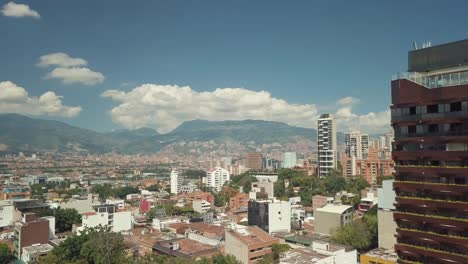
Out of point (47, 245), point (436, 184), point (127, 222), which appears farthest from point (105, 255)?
point (436, 184)

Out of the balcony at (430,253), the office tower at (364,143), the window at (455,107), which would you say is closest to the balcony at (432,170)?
the window at (455,107)

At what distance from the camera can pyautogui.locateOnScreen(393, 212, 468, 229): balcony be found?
50.2 ft

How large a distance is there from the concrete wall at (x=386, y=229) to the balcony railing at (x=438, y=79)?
13679mm

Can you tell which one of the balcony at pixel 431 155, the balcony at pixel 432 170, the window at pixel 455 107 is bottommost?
the balcony at pixel 432 170

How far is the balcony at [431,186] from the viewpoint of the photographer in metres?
15.4

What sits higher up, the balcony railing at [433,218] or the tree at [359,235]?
the balcony railing at [433,218]

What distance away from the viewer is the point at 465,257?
1508 cm

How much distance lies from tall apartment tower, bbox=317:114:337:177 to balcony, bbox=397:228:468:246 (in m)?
53.6

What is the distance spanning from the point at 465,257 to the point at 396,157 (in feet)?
15.6

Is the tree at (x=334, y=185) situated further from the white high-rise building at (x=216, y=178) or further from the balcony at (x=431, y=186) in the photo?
the balcony at (x=431, y=186)

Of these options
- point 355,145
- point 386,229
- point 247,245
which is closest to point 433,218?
point 386,229

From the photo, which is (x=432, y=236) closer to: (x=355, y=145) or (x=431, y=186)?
(x=431, y=186)

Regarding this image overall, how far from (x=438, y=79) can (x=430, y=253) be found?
23.6 ft

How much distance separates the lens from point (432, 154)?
1642cm
